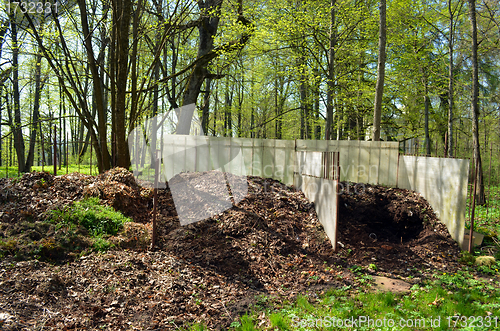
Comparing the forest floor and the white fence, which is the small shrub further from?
the white fence

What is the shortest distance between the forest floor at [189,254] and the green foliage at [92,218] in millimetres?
170

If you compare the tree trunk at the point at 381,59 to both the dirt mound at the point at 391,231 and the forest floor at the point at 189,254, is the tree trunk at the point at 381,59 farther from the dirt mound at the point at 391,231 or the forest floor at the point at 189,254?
the forest floor at the point at 189,254

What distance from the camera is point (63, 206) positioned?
19.4 feet

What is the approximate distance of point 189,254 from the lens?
5.51 m

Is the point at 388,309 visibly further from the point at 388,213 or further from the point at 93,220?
the point at 93,220

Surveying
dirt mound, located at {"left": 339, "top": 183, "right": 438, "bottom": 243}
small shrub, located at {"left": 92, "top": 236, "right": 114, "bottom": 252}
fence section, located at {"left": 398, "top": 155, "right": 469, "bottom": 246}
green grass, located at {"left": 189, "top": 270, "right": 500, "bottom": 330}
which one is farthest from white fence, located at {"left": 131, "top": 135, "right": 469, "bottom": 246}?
small shrub, located at {"left": 92, "top": 236, "right": 114, "bottom": 252}

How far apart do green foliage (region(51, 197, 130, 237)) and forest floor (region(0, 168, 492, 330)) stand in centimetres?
17

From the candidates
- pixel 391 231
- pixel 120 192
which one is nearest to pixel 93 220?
pixel 120 192

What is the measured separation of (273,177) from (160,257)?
15.5ft

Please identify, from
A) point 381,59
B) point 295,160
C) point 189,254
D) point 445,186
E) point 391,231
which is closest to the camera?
point 189,254

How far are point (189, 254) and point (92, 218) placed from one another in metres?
A: 2.08

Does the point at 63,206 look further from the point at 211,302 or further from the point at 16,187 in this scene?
the point at 211,302

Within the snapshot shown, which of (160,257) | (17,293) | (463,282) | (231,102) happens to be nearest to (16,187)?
(17,293)

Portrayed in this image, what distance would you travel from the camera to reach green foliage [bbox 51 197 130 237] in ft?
18.4
